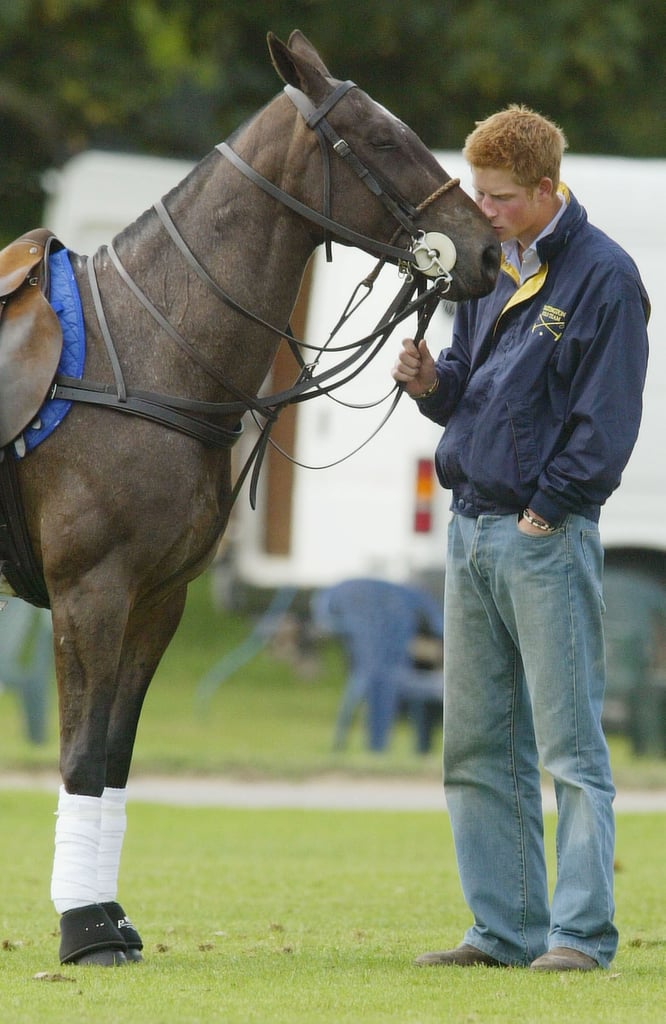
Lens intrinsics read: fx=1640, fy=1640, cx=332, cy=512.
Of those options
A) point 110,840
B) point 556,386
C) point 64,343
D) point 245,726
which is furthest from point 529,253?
point 245,726

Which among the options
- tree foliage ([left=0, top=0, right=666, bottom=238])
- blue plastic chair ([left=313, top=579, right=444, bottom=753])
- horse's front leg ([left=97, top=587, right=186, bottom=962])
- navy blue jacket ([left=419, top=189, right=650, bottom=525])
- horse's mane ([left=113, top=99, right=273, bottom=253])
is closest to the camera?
navy blue jacket ([left=419, top=189, right=650, bottom=525])

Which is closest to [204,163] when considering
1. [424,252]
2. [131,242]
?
[131,242]

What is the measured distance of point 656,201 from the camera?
12.1m

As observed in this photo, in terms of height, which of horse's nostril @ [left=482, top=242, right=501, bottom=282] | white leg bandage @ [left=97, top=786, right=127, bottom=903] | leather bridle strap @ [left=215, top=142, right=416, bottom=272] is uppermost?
leather bridle strap @ [left=215, top=142, right=416, bottom=272]

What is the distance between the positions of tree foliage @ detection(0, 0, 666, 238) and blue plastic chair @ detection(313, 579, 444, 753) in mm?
5939

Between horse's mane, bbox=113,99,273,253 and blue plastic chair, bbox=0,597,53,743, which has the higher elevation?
horse's mane, bbox=113,99,273,253

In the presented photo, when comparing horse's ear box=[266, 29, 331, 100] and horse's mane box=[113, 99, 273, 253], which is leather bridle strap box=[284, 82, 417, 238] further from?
horse's mane box=[113, 99, 273, 253]

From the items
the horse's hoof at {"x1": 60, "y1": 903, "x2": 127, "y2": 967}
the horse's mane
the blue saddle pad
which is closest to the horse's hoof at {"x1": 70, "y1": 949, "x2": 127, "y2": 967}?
the horse's hoof at {"x1": 60, "y1": 903, "x2": 127, "y2": 967}

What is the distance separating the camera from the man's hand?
498cm

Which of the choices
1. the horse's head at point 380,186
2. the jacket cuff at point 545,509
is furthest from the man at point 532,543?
the horse's head at point 380,186

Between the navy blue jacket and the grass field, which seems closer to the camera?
the grass field

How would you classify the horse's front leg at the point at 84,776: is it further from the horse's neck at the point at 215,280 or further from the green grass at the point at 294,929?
the horse's neck at the point at 215,280

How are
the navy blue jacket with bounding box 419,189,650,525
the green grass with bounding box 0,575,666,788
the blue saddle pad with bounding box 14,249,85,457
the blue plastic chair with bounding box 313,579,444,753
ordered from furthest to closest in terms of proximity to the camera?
the blue plastic chair with bounding box 313,579,444,753, the green grass with bounding box 0,575,666,788, the blue saddle pad with bounding box 14,249,85,457, the navy blue jacket with bounding box 419,189,650,525

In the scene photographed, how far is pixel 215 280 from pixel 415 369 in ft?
2.18
